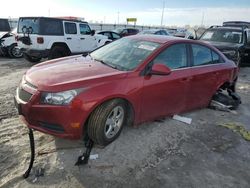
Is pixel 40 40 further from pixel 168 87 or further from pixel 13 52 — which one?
pixel 168 87

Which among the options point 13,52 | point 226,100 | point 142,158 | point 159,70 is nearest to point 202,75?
point 226,100

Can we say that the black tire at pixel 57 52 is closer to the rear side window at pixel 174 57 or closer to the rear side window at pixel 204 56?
the rear side window at pixel 204 56

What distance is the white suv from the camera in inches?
424

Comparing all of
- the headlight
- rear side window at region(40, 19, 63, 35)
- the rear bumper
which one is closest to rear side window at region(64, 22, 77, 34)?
rear side window at region(40, 19, 63, 35)

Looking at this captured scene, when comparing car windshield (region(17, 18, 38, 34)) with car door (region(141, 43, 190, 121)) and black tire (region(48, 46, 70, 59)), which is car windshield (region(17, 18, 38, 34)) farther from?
car door (region(141, 43, 190, 121))

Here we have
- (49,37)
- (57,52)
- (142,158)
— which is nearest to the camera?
(142,158)

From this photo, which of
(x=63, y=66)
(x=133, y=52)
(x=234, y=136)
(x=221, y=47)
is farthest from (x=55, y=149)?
(x=221, y=47)

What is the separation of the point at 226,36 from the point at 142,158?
965cm

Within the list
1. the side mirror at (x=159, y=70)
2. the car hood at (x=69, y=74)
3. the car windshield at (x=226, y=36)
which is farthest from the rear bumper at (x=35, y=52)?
the side mirror at (x=159, y=70)

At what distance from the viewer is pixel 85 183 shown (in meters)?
3.27

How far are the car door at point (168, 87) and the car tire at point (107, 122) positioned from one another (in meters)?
0.43

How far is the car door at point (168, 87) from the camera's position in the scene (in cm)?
440

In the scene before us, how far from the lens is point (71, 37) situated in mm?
11945

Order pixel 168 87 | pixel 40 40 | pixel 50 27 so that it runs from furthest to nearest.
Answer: pixel 50 27, pixel 40 40, pixel 168 87
